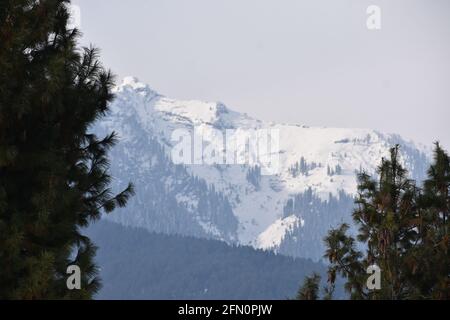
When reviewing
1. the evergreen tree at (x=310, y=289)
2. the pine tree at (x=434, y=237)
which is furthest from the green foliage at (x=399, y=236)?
the evergreen tree at (x=310, y=289)

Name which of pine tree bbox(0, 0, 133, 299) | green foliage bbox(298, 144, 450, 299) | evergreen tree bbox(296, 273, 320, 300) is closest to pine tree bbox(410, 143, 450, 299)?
green foliage bbox(298, 144, 450, 299)

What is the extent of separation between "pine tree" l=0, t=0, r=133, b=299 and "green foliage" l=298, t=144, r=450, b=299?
14.0 meters

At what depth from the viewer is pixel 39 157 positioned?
30812mm

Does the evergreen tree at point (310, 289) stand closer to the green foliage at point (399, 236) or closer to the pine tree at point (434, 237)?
the green foliage at point (399, 236)

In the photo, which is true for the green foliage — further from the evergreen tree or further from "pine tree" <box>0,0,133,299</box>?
"pine tree" <box>0,0,133,299</box>

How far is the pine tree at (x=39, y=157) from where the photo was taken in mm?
29344

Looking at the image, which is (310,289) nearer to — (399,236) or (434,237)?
(399,236)

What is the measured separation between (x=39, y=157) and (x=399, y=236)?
72.2 feet

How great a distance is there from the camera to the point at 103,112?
3550 centimetres

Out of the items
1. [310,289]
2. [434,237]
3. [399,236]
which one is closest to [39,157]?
[310,289]

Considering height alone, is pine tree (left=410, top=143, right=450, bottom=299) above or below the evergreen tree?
above

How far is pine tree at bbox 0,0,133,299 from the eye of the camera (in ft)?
96.3
